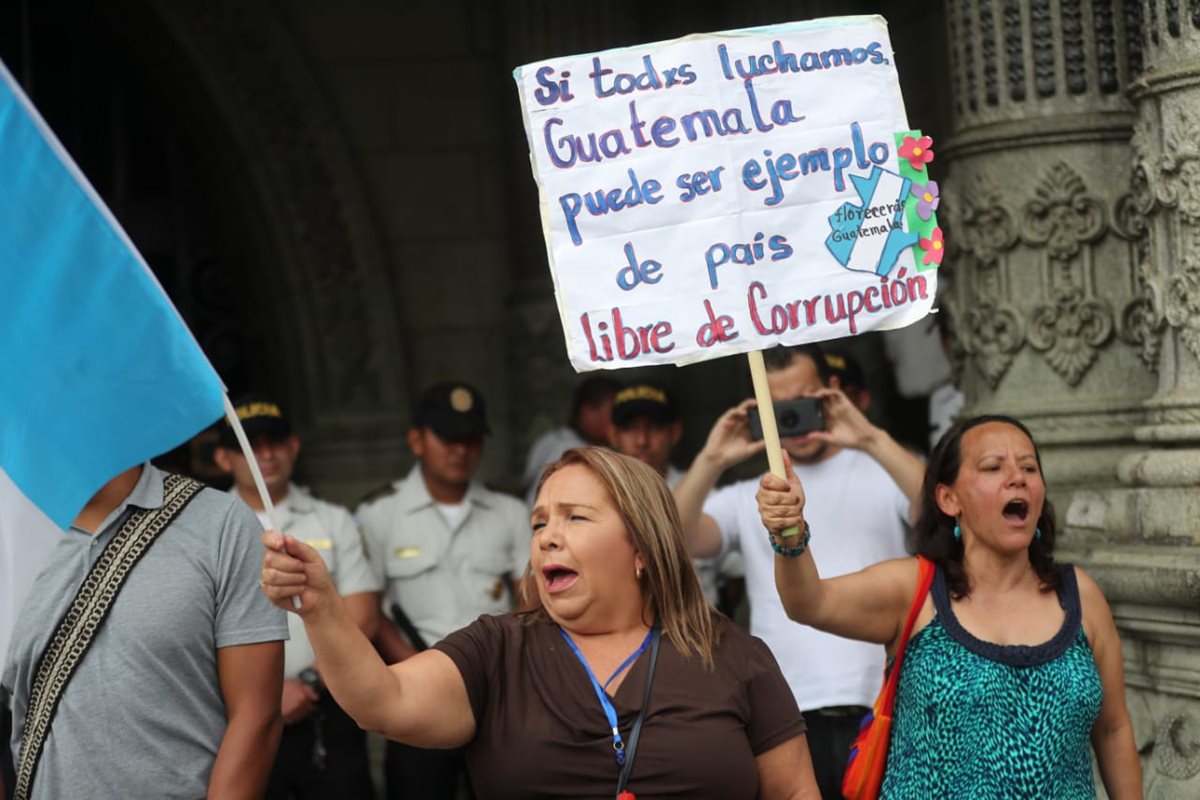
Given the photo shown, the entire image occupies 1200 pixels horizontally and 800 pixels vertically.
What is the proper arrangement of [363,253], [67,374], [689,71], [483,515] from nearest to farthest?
1. [67,374]
2. [689,71]
3. [483,515]
4. [363,253]

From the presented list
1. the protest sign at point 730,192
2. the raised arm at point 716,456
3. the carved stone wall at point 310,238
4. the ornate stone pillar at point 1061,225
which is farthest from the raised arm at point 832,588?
the carved stone wall at point 310,238

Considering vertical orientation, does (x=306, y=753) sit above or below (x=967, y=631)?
below

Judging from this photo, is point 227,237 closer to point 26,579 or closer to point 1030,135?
point 1030,135

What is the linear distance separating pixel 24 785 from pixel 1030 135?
3429 mm

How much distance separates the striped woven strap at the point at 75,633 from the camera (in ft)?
12.7

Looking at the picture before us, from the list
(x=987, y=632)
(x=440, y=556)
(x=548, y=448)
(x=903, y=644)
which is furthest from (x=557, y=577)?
(x=548, y=448)

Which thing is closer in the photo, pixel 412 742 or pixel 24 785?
pixel 412 742

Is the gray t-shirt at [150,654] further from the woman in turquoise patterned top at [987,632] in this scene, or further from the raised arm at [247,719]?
the woman in turquoise patterned top at [987,632]

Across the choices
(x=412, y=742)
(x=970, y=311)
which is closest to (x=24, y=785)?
(x=412, y=742)

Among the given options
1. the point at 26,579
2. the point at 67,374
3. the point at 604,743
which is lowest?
the point at 604,743

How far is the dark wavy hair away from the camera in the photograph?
4.25 m

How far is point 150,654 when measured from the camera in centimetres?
385

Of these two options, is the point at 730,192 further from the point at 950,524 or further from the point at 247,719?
the point at 247,719

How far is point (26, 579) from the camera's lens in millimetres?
3668
